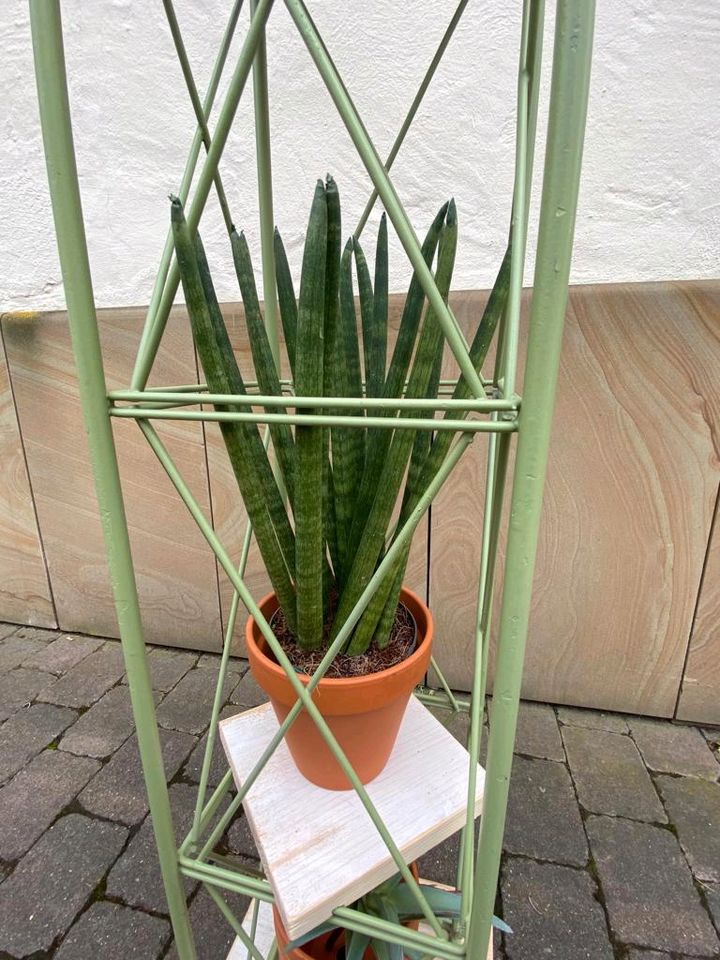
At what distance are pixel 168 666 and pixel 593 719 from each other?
1.39m

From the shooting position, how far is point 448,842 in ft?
3.94

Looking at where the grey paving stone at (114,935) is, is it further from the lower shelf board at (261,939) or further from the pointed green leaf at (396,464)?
the pointed green leaf at (396,464)

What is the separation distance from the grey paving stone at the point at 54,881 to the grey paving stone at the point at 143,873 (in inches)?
1.3

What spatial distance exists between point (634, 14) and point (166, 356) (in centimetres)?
146

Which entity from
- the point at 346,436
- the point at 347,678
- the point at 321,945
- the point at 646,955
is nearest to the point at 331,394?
the point at 346,436

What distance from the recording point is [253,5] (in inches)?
27.1

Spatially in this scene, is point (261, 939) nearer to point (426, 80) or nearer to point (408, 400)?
point (408, 400)

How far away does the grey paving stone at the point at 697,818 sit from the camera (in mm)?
1144

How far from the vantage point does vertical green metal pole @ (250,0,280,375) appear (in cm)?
72

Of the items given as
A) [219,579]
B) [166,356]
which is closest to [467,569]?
[219,579]

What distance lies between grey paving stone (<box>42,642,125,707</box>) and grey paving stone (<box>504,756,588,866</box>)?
1.26 metres

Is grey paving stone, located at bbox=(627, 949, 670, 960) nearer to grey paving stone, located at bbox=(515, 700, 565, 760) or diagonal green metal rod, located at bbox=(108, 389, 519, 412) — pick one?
grey paving stone, located at bbox=(515, 700, 565, 760)

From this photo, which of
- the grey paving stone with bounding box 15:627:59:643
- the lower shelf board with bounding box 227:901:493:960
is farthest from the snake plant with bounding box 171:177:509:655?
the grey paving stone with bounding box 15:627:59:643

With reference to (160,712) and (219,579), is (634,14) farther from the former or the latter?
(160,712)
